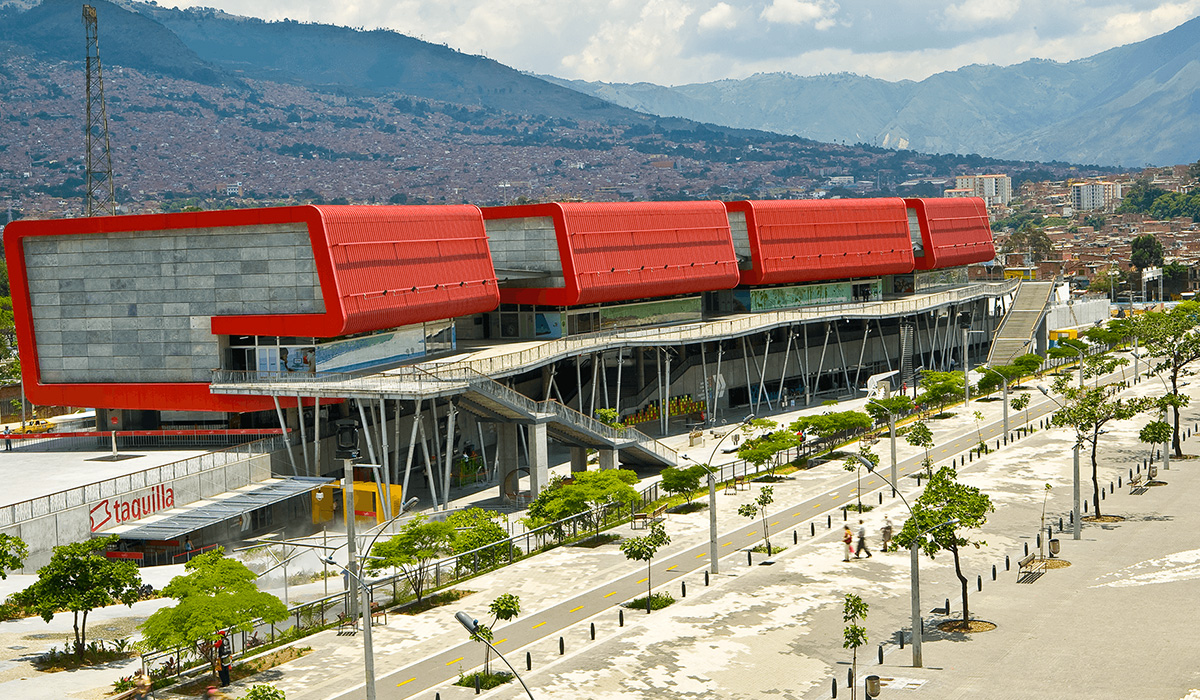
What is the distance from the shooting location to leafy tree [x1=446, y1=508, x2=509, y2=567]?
61656 mm

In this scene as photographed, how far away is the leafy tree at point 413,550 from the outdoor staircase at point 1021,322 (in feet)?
311

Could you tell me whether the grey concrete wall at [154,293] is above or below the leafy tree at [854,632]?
above

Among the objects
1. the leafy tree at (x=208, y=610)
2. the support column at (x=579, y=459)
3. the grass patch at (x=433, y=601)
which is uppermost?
the leafy tree at (x=208, y=610)

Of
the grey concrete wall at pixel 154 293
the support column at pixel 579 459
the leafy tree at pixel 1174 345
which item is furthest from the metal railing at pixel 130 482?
the leafy tree at pixel 1174 345

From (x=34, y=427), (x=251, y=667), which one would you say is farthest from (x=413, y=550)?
(x=34, y=427)

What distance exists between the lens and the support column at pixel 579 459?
8538 centimetres

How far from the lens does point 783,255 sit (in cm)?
12425

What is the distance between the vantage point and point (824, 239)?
422ft

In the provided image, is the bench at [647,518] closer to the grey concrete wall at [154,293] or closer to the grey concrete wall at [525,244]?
the grey concrete wall at [154,293]

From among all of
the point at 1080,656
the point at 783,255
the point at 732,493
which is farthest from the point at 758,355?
the point at 1080,656

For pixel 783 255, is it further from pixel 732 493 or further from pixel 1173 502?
pixel 1173 502

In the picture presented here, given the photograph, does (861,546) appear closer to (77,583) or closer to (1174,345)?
(77,583)

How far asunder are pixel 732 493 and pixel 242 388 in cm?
3106

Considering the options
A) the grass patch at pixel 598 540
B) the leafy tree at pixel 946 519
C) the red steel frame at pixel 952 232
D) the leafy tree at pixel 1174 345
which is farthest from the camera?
the red steel frame at pixel 952 232
